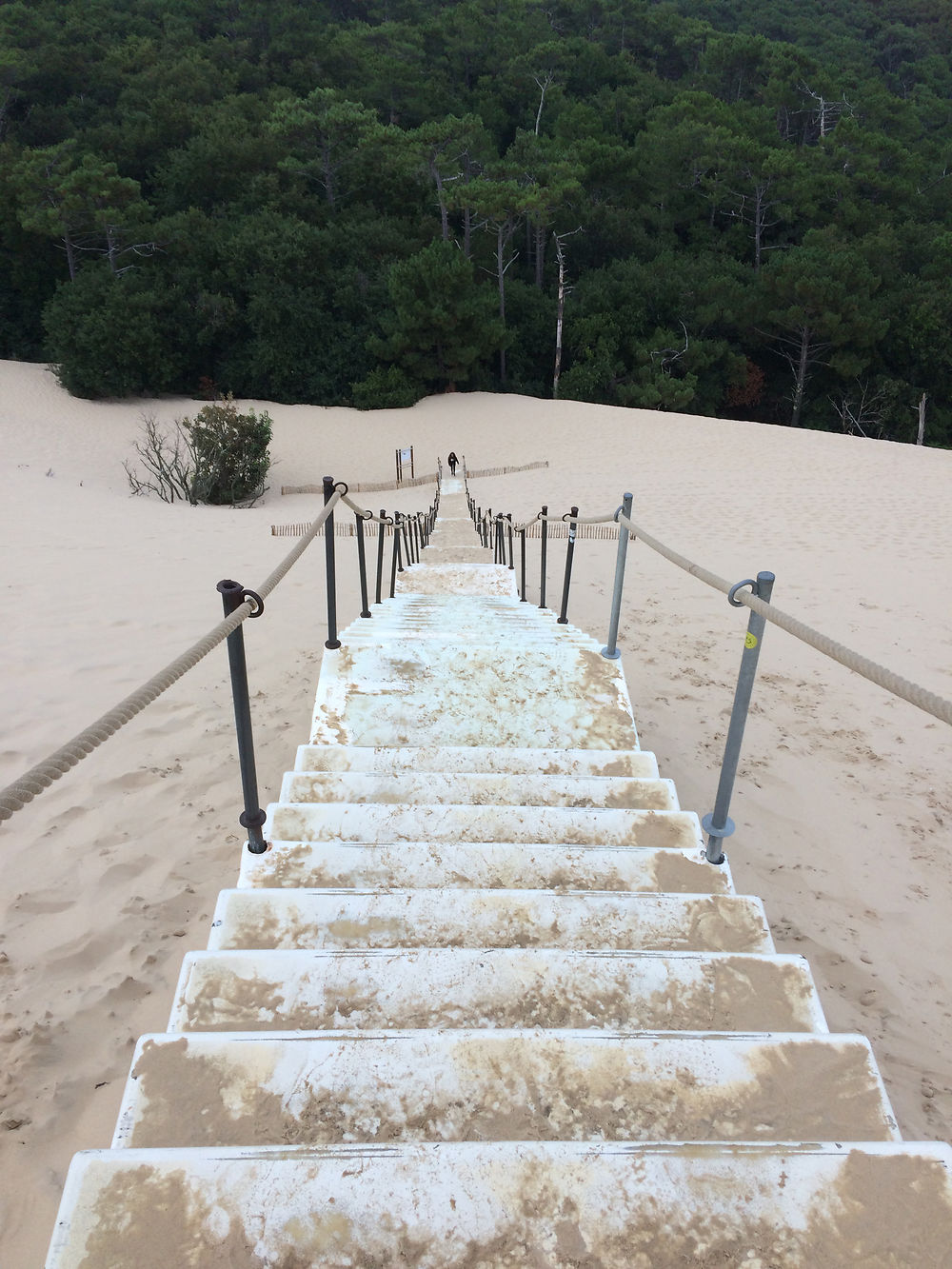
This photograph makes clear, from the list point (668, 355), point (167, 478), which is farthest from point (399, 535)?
point (668, 355)

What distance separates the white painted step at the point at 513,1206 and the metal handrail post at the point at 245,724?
937mm

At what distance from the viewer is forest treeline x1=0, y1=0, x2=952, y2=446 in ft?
88.5

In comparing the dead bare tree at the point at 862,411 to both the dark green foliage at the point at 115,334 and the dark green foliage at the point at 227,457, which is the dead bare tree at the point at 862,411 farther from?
the dark green foliage at the point at 115,334

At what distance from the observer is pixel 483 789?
96.0 inches

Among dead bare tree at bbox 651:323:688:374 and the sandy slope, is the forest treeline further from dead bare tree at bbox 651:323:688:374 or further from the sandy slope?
the sandy slope

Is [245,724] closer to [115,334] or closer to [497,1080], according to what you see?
[497,1080]

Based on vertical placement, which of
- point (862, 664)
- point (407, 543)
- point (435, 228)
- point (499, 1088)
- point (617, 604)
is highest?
point (435, 228)

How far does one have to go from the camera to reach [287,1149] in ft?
3.70

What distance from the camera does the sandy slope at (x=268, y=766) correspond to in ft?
6.93

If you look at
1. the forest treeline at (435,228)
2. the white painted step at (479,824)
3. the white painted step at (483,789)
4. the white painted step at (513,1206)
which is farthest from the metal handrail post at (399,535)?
the forest treeline at (435,228)

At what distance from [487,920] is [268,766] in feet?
6.65

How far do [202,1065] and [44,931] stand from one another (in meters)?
1.45

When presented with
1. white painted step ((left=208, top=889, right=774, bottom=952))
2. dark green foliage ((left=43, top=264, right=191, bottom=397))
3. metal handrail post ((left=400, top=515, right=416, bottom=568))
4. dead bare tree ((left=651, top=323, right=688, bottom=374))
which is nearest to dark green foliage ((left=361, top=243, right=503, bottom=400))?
dead bare tree ((left=651, top=323, right=688, bottom=374))

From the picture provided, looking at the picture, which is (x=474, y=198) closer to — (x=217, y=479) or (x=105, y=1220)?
(x=217, y=479)
